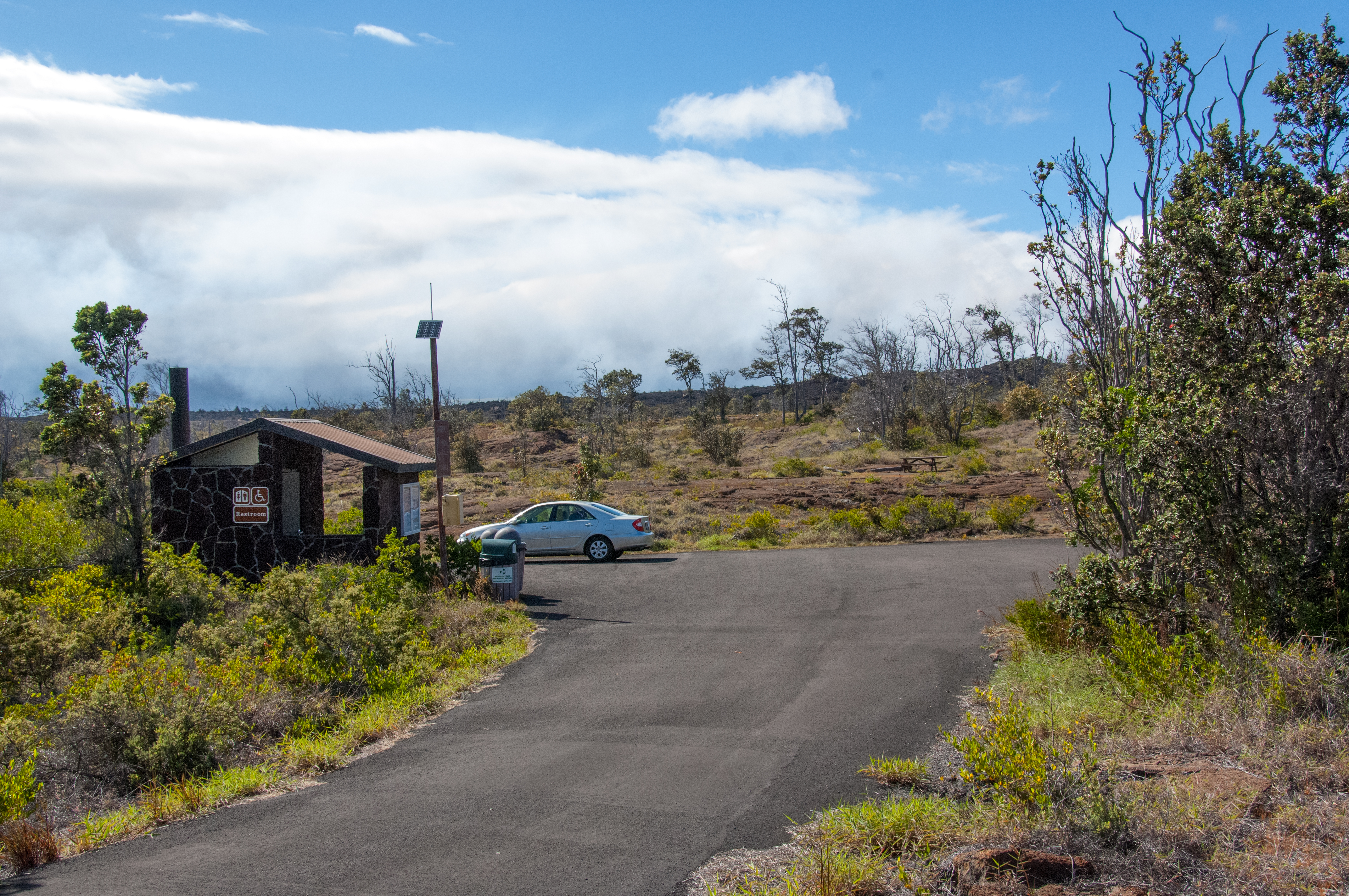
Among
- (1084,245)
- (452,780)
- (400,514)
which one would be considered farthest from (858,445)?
(452,780)

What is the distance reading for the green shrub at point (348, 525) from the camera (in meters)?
15.2

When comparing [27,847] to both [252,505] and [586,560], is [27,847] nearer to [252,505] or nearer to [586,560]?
[252,505]

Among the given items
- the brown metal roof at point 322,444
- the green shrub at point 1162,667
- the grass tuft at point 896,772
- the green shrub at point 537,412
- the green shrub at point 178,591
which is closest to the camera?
the grass tuft at point 896,772

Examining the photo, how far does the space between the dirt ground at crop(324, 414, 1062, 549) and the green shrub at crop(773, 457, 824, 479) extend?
0.42 meters

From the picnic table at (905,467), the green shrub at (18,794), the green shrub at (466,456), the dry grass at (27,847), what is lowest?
the dry grass at (27,847)

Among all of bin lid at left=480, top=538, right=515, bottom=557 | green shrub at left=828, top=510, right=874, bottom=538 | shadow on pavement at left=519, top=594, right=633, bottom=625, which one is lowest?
shadow on pavement at left=519, top=594, right=633, bottom=625

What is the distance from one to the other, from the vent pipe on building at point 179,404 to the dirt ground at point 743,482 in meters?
6.29

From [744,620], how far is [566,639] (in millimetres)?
2585

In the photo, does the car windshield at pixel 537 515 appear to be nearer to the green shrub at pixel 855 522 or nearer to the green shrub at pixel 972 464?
the green shrub at pixel 855 522

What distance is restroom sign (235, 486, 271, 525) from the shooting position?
15.3 meters

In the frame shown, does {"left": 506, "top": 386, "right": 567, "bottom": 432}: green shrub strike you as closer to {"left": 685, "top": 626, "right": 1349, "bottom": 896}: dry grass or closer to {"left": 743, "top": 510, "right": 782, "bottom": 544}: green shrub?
{"left": 743, "top": 510, "right": 782, "bottom": 544}: green shrub

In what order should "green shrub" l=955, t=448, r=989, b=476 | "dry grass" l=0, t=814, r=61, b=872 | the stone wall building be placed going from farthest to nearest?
"green shrub" l=955, t=448, r=989, b=476, the stone wall building, "dry grass" l=0, t=814, r=61, b=872

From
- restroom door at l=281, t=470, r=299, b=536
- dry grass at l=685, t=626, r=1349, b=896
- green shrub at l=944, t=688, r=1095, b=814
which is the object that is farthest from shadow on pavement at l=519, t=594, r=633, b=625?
green shrub at l=944, t=688, r=1095, b=814

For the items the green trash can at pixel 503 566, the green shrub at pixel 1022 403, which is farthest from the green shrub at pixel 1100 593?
the green shrub at pixel 1022 403
